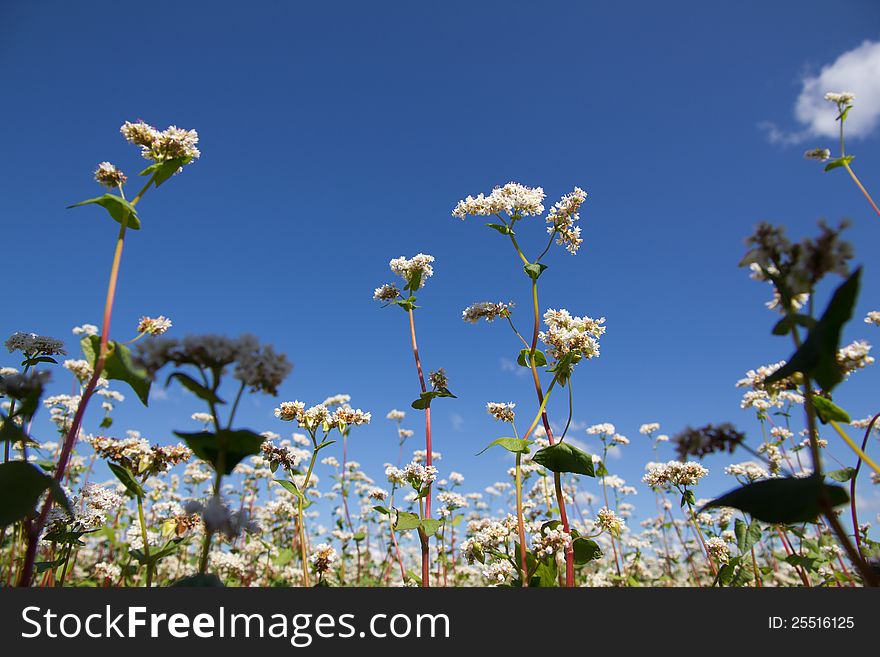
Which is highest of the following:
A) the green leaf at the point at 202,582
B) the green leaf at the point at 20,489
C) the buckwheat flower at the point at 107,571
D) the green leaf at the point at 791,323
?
the green leaf at the point at 791,323

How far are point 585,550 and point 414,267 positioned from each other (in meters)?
2.88

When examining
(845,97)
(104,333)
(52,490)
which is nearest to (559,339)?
(104,333)

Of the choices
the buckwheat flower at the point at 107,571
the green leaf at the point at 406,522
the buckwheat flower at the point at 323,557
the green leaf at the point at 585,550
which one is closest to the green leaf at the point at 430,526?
the green leaf at the point at 406,522

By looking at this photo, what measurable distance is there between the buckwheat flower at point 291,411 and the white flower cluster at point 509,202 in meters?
2.27

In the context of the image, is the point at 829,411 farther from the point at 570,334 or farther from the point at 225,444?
the point at 225,444

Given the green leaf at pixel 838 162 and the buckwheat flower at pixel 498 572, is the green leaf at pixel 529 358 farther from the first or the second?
the green leaf at pixel 838 162

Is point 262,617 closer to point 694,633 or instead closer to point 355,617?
point 355,617

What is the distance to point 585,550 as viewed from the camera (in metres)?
3.38

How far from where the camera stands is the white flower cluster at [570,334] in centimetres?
357

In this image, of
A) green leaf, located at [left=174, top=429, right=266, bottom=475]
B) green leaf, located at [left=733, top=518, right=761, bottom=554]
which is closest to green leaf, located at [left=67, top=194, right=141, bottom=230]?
green leaf, located at [left=174, top=429, right=266, bottom=475]

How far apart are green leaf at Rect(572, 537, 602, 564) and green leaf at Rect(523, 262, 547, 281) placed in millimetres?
1998

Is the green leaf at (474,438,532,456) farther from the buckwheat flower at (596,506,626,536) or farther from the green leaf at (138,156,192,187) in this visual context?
the green leaf at (138,156,192,187)

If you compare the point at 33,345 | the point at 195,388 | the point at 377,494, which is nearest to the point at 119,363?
the point at 195,388

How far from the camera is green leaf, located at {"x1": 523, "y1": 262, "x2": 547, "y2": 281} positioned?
3.70m
